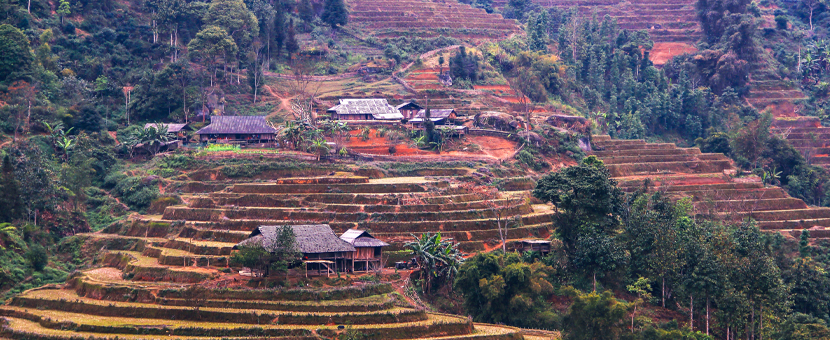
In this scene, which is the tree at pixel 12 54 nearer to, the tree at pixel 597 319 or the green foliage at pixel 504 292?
the green foliage at pixel 504 292

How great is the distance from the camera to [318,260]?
4169 centimetres

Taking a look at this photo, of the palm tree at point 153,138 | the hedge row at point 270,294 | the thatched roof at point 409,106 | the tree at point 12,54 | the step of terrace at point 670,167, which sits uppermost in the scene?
the tree at point 12,54

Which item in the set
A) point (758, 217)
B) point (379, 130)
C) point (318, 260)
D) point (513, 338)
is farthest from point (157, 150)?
point (758, 217)

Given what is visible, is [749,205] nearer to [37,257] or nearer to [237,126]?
[237,126]

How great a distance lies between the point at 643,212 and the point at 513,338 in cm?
1493

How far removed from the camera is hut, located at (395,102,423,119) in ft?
228

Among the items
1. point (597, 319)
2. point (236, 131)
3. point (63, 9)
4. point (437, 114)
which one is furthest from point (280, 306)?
point (63, 9)

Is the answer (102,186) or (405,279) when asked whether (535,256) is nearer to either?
(405,279)

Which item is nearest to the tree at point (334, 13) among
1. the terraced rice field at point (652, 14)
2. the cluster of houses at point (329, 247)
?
the terraced rice field at point (652, 14)

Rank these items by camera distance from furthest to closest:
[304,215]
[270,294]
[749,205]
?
1. [749,205]
2. [304,215]
3. [270,294]

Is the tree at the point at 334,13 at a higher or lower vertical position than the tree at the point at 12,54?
higher

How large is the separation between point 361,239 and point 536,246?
36.5 feet

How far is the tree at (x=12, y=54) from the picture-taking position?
61.2 m

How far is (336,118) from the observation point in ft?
222
